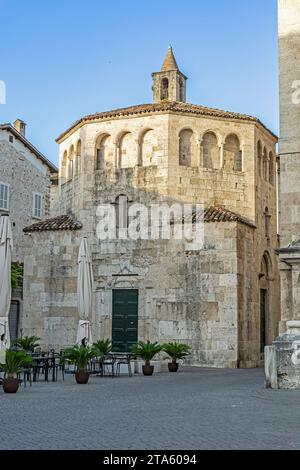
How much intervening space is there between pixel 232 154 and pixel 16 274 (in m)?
11.8

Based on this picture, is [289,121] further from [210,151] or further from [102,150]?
[102,150]

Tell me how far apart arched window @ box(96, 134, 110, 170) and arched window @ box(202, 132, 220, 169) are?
3.92m

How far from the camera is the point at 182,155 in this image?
26.1m

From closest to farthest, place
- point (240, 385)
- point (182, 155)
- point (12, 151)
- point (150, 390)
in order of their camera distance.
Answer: point (150, 390)
point (240, 385)
point (182, 155)
point (12, 151)

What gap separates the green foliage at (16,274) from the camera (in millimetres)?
31328

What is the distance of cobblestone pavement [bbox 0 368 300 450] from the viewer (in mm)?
7504

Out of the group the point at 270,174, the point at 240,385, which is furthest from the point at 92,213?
the point at 240,385

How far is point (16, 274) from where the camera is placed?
31.6 meters

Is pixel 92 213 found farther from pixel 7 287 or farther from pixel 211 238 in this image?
pixel 7 287

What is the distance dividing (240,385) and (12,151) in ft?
71.8

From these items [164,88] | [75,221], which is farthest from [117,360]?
[164,88]

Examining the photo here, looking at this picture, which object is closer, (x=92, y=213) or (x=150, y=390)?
(x=150, y=390)

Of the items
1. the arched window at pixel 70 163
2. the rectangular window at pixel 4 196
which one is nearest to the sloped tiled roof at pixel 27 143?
the rectangular window at pixel 4 196
